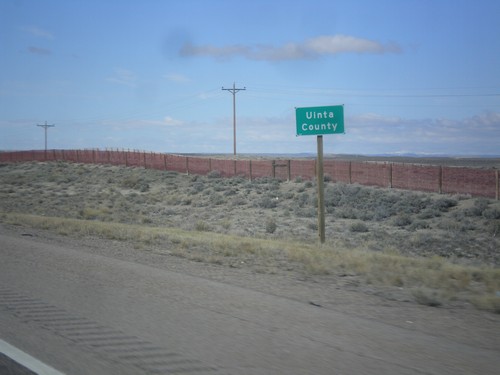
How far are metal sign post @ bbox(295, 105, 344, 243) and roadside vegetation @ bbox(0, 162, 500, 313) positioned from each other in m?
1.37

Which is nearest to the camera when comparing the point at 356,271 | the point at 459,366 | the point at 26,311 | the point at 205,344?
the point at 459,366

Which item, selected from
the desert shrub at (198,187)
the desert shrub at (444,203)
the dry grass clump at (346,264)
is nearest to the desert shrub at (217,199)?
the desert shrub at (198,187)

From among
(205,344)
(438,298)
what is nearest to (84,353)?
(205,344)

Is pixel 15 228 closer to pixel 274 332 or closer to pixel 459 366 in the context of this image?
pixel 274 332

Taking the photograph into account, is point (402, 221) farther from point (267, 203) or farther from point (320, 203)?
point (267, 203)

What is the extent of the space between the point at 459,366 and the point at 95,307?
5.31m

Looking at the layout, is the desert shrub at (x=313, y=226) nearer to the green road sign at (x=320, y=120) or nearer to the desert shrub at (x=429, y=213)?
the desert shrub at (x=429, y=213)

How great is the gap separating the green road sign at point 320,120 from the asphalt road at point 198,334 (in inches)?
405

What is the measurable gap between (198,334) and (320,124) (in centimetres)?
1350

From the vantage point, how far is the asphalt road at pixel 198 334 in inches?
236

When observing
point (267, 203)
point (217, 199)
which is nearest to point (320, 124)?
point (267, 203)

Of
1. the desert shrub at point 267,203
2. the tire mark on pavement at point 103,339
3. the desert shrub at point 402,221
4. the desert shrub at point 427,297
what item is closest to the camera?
the tire mark on pavement at point 103,339

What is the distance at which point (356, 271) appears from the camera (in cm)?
1259

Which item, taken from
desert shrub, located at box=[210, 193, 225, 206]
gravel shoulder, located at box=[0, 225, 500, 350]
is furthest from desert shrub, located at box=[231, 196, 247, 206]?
gravel shoulder, located at box=[0, 225, 500, 350]
